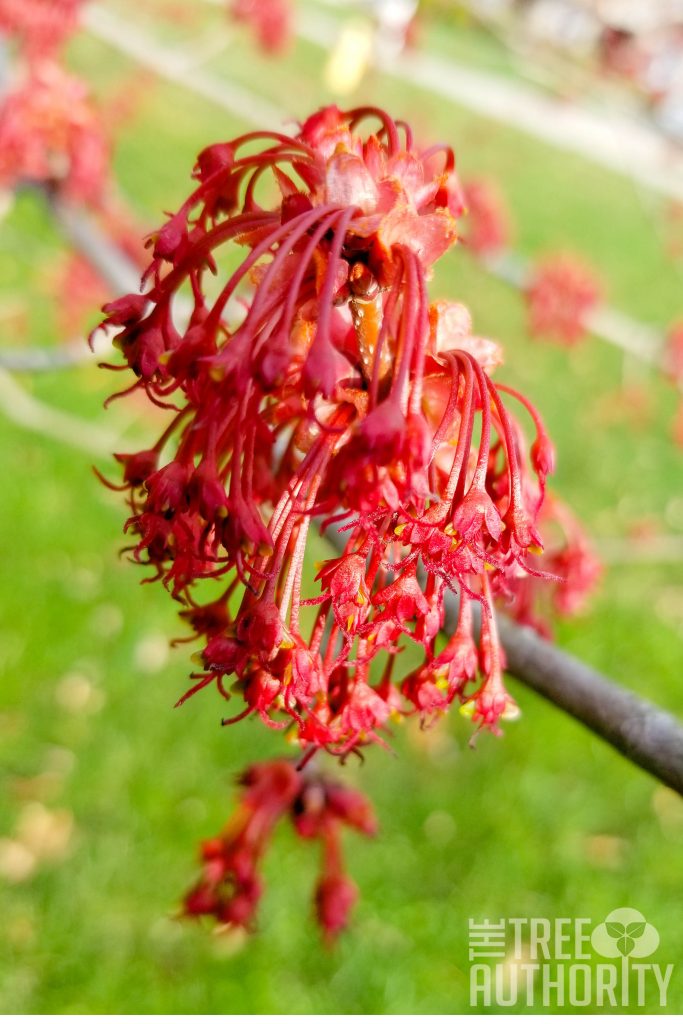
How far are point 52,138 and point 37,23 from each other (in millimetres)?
464

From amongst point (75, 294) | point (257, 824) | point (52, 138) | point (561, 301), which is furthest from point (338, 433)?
point (75, 294)

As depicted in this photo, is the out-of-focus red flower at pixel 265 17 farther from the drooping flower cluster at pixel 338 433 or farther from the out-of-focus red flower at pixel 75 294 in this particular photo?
the drooping flower cluster at pixel 338 433

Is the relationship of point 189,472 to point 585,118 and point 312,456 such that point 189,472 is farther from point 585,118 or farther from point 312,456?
point 585,118

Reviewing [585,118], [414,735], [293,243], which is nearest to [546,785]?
[414,735]

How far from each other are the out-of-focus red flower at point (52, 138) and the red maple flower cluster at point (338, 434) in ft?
4.79

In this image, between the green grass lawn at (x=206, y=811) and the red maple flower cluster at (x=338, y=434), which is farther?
the green grass lawn at (x=206, y=811)

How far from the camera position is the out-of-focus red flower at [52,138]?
2232 millimetres

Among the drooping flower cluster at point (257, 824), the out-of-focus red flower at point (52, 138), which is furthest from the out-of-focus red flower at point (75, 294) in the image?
the drooping flower cluster at point (257, 824)

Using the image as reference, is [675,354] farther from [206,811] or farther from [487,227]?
[206,811]

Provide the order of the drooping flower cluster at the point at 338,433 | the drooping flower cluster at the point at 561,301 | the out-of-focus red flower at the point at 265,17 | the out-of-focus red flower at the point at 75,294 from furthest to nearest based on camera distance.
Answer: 1. the out-of-focus red flower at the point at 75,294
2. the out-of-focus red flower at the point at 265,17
3. the drooping flower cluster at the point at 561,301
4. the drooping flower cluster at the point at 338,433

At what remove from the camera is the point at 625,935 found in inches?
101

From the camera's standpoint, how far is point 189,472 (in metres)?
0.87

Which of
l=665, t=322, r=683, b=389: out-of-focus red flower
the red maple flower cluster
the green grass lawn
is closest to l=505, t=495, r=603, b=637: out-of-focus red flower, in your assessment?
the red maple flower cluster

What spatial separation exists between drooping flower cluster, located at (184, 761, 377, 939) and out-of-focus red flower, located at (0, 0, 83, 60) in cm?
199
